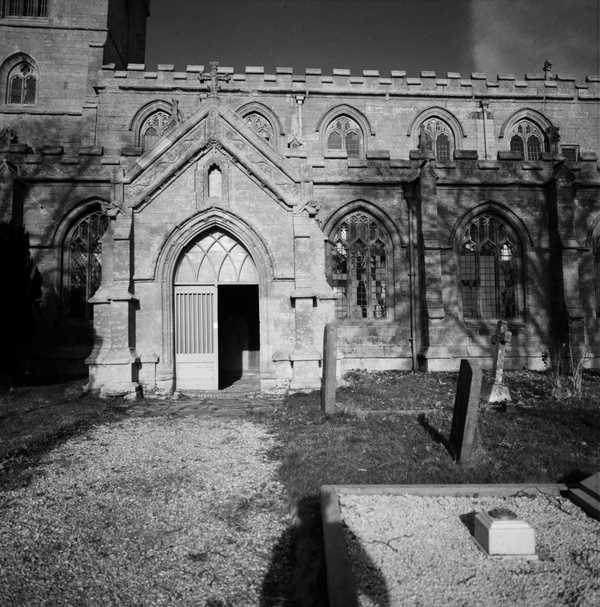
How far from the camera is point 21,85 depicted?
2359 cm

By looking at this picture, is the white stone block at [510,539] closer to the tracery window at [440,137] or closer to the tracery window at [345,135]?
the tracery window at [345,135]

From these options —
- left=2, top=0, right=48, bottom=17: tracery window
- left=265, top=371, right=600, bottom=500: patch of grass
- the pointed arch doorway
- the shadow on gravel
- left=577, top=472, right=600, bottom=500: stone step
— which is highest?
left=2, top=0, right=48, bottom=17: tracery window

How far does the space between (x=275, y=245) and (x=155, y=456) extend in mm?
6762

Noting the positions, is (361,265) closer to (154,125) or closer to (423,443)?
(423,443)

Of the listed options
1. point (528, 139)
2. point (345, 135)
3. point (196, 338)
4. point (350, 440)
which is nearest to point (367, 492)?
point (350, 440)

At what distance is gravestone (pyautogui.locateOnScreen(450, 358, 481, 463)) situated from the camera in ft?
19.2

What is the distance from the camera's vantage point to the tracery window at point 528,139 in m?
24.1

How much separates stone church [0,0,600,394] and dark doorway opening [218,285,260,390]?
0.08 metres

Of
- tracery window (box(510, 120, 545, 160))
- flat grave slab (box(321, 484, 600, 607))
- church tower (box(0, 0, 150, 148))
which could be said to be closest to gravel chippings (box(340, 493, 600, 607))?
flat grave slab (box(321, 484, 600, 607))

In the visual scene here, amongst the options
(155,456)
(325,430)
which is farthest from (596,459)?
(155,456)

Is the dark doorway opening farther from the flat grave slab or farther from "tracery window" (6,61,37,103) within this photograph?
"tracery window" (6,61,37,103)

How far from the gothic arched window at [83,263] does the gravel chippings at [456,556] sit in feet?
42.7

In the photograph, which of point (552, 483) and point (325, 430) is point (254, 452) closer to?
point (325, 430)

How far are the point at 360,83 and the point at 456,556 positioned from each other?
24.1m
